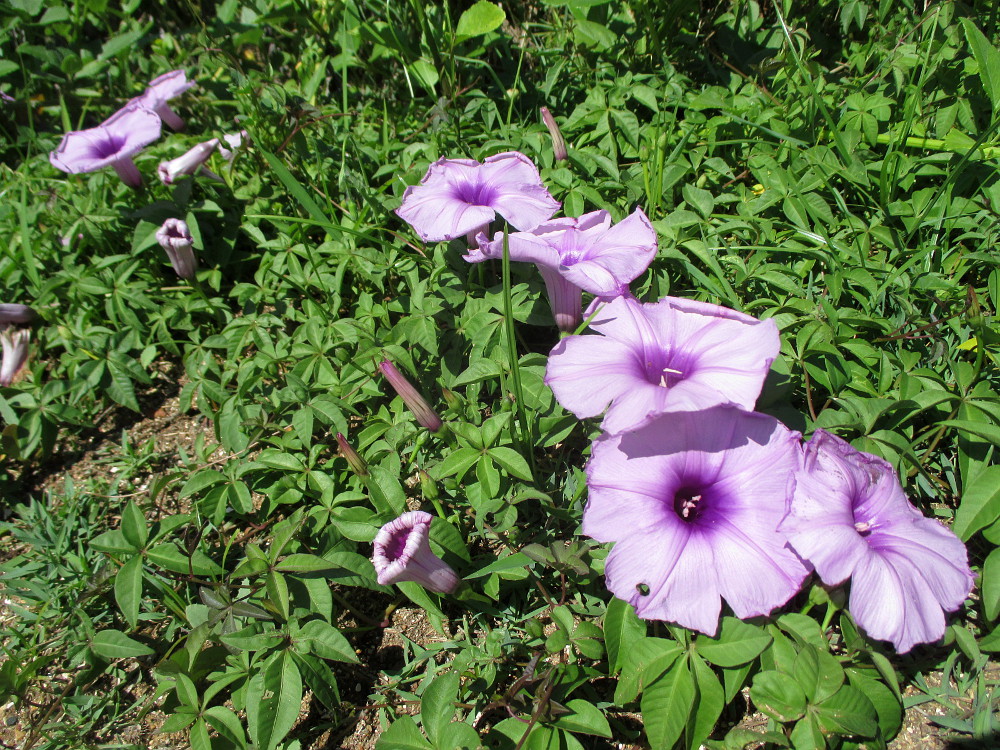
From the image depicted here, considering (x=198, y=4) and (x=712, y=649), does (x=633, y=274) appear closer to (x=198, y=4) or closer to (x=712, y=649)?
(x=712, y=649)

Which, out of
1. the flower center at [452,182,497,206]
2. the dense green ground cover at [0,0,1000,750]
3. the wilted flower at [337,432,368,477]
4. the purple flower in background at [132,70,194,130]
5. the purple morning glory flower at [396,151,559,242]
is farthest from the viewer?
the purple flower in background at [132,70,194,130]

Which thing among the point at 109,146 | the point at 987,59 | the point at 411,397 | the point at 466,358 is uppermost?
the point at 987,59

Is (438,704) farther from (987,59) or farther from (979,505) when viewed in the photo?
(987,59)

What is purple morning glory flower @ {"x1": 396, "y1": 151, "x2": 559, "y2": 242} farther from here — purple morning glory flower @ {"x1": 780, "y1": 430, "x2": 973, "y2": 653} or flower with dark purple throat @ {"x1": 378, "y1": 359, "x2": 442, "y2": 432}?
purple morning glory flower @ {"x1": 780, "y1": 430, "x2": 973, "y2": 653}

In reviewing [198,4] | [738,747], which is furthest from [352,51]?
[738,747]

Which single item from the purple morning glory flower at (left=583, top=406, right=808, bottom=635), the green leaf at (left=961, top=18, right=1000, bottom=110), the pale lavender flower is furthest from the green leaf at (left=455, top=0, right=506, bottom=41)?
the purple morning glory flower at (left=583, top=406, right=808, bottom=635)

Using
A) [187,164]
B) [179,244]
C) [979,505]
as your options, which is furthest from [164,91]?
[979,505]
